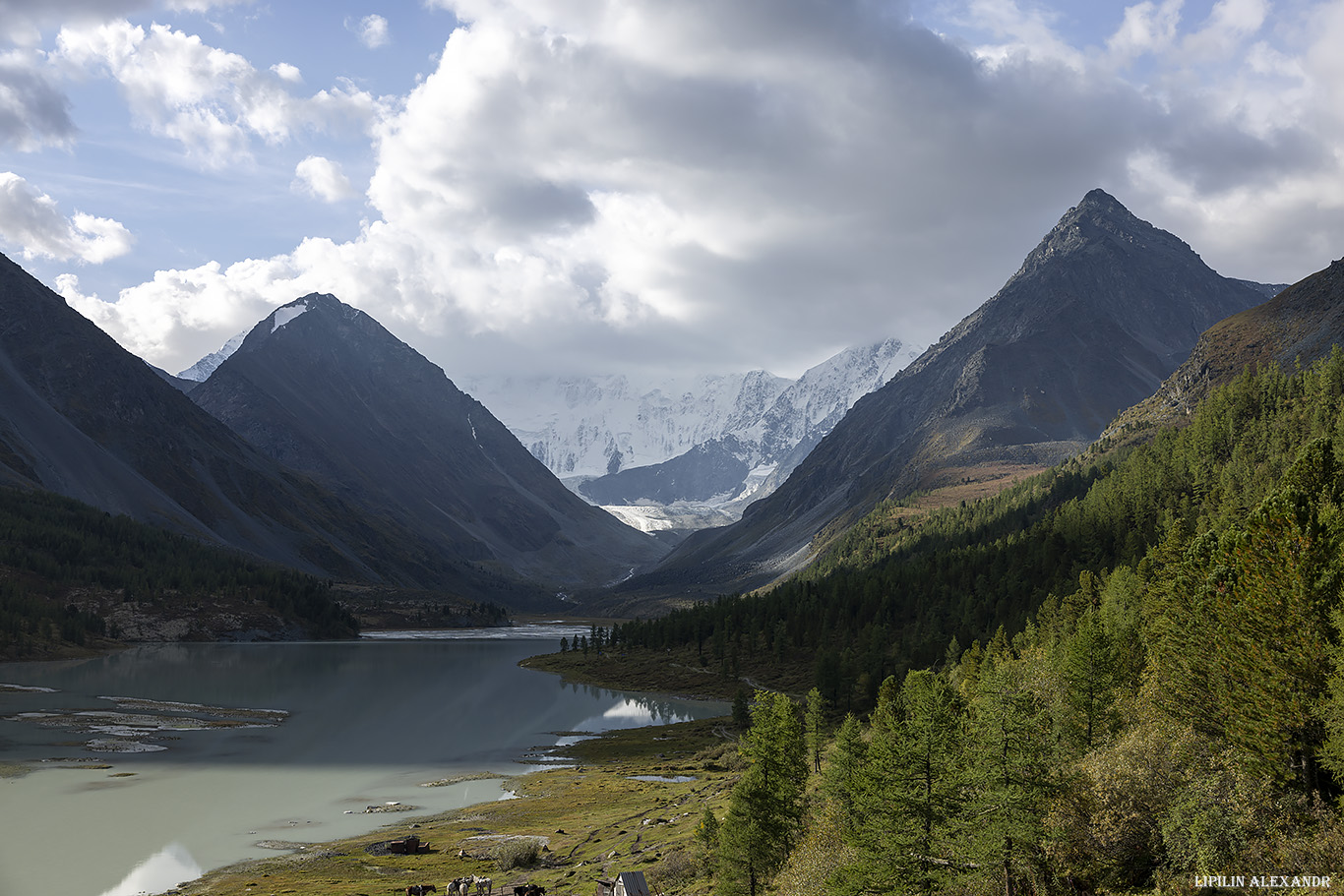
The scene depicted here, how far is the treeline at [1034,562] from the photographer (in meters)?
138

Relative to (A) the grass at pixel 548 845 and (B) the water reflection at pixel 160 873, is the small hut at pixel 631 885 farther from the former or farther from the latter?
(B) the water reflection at pixel 160 873

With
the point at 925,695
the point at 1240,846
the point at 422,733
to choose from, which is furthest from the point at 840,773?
the point at 422,733

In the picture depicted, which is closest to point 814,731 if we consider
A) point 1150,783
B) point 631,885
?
point 631,885

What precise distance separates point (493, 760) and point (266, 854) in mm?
47699

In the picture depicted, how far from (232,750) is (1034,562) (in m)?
136

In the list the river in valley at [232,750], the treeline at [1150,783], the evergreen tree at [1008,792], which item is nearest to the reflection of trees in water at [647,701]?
the river in valley at [232,750]

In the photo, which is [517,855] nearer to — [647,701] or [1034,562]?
[647,701]

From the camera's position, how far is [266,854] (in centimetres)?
6300

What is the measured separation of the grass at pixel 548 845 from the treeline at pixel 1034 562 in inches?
2135

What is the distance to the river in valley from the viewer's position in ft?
213

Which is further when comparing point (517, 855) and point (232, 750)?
point (232, 750)

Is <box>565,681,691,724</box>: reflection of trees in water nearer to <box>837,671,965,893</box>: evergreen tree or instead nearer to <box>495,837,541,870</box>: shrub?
<box>495,837,541,870</box>: shrub

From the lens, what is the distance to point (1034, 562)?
15975 cm

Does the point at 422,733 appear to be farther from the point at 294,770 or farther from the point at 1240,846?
the point at 1240,846
